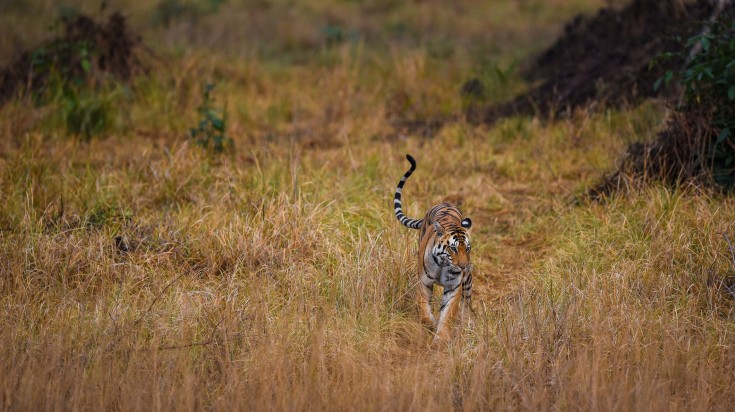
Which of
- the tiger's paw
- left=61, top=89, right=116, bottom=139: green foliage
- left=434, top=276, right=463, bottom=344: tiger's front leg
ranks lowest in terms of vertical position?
left=61, top=89, right=116, bottom=139: green foliage

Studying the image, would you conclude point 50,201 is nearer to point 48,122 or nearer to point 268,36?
point 48,122

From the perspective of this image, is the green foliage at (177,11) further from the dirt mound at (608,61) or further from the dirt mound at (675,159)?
the dirt mound at (675,159)

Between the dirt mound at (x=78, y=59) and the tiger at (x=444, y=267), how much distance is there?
5.59 meters

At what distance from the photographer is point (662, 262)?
5.44 m

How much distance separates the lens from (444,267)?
4758 mm

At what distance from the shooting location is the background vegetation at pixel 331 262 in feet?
13.9

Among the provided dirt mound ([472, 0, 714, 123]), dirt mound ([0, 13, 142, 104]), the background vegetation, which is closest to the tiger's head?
the background vegetation

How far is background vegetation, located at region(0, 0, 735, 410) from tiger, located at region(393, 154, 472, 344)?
11 cm

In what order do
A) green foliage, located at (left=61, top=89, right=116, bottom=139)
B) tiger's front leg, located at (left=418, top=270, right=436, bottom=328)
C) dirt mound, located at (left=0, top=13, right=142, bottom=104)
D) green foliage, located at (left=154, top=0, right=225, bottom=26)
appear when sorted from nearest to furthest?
1. tiger's front leg, located at (left=418, top=270, right=436, bottom=328)
2. green foliage, located at (left=61, top=89, right=116, bottom=139)
3. dirt mound, located at (left=0, top=13, right=142, bottom=104)
4. green foliage, located at (left=154, top=0, right=225, bottom=26)

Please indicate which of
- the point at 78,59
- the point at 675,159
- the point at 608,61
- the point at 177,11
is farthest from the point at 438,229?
the point at 177,11

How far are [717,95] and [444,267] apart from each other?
303cm

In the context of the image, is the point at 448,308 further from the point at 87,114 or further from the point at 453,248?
the point at 87,114

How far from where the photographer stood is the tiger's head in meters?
4.64

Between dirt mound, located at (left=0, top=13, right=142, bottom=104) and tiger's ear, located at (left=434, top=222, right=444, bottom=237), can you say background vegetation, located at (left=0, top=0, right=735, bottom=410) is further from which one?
tiger's ear, located at (left=434, top=222, right=444, bottom=237)
